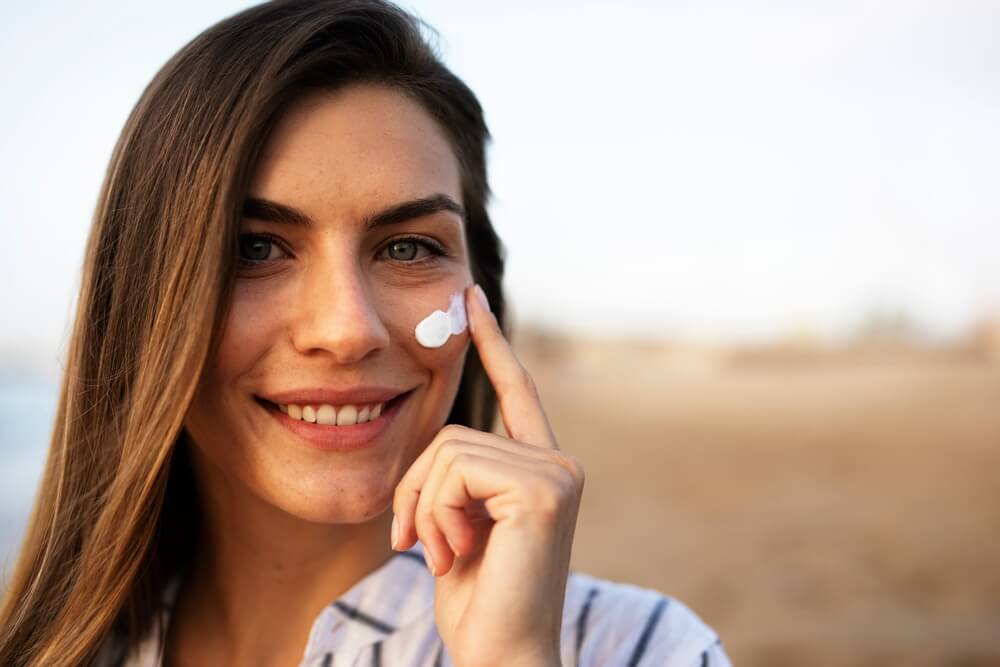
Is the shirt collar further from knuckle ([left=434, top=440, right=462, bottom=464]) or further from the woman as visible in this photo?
knuckle ([left=434, top=440, right=462, bottom=464])

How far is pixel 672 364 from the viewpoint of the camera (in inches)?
663

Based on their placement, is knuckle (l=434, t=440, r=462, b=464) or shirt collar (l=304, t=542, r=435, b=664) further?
shirt collar (l=304, t=542, r=435, b=664)

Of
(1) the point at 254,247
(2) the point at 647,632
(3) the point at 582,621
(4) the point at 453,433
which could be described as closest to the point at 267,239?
(1) the point at 254,247

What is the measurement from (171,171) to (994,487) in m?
11.1

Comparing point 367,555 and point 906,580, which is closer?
point 367,555

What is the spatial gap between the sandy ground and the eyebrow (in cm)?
552

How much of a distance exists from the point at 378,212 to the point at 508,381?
1.62ft

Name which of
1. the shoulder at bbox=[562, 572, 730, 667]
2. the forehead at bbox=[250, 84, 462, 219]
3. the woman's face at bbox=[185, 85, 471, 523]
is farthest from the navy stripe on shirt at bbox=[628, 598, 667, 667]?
the forehead at bbox=[250, 84, 462, 219]

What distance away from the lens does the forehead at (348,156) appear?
6.27 ft

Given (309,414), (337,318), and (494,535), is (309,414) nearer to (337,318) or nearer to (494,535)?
(337,318)

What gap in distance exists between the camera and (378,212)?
1964mm

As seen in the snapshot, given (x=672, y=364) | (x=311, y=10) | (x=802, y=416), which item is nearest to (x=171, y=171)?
(x=311, y=10)

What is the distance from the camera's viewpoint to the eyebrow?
190cm

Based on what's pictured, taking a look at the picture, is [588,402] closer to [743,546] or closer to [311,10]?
[743,546]
